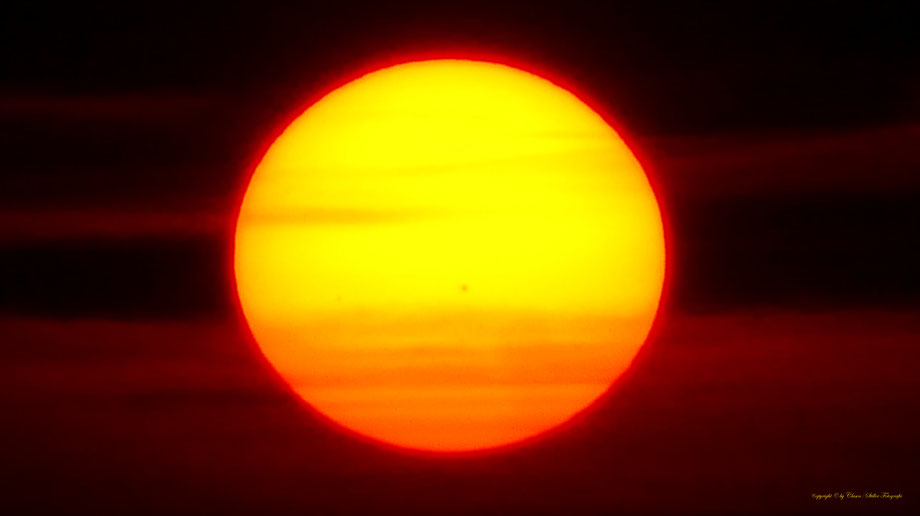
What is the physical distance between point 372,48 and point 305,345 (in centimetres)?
66

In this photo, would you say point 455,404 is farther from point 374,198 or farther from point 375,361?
point 374,198

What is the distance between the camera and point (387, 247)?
1.93 meters

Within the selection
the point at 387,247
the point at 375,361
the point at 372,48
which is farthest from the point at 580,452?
the point at 372,48

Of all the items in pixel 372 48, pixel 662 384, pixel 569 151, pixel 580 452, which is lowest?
pixel 580 452

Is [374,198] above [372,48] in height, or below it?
below

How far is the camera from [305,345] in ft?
6.47

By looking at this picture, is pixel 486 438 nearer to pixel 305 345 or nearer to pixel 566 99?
pixel 305 345

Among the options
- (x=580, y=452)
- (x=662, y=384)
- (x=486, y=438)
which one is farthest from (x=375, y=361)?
(x=662, y=384)

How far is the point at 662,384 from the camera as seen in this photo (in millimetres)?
2045

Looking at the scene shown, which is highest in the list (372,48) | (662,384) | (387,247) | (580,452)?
(372,48)

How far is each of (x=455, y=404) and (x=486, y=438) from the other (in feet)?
0.33

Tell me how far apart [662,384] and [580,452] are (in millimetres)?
240

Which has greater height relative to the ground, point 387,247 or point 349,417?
point 387,247

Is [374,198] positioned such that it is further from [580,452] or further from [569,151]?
[580,452]
